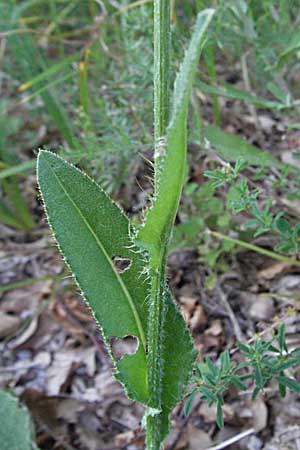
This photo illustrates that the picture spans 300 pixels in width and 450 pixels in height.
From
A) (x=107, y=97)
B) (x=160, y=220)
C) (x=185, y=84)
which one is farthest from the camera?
(x=107, y=97)

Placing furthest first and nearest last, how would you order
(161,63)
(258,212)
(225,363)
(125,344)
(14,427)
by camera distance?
1. (125,344)
2. (14,427)
3. (258,212)
4. (225,363)
5. (161,63)

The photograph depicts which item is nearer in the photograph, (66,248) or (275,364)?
(66,248)

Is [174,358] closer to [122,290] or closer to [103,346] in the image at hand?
[122,290]

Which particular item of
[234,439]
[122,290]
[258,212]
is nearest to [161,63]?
[122,290]

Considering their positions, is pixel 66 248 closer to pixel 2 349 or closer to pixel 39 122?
pixel 2 349

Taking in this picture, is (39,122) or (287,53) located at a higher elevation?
(287,53)

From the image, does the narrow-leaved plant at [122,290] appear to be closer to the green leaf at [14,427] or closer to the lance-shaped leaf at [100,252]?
the lance-shaped leaf at [100,252]

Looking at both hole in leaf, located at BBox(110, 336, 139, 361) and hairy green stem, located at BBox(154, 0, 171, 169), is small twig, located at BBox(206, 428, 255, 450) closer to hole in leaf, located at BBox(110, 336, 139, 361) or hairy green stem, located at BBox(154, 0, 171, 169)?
hole in leaf, located at BBox(110, 336, 139, 361)

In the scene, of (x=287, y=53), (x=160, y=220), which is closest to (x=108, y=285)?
(x=160, y=220)
